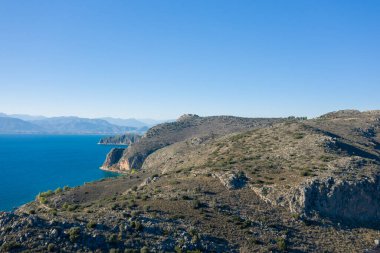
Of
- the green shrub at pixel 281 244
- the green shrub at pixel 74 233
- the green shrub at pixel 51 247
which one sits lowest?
the green shrub at pixel 281 244

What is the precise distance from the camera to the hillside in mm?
38469

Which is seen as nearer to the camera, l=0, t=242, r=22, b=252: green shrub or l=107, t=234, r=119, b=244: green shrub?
l=0, t=242, r=22, b=252: green shrub

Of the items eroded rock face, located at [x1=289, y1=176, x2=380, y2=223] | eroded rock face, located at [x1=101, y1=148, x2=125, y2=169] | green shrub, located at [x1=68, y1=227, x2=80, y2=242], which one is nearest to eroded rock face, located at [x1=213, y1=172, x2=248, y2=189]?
eroded rock face, located at [x1=289, y1=176, x2=380, y2=223]

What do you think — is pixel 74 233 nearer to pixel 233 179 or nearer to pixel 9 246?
pixel 9 246

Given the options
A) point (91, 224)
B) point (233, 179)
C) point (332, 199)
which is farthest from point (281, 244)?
point (91, 224)

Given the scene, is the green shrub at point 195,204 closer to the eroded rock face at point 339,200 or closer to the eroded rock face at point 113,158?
the eroded rock face at point 339,200

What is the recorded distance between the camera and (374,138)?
10931 centimetres

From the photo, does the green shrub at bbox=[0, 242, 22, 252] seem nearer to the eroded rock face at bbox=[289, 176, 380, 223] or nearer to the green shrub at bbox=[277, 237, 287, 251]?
the green shrub at bbox=[277, 237, 287, 251]

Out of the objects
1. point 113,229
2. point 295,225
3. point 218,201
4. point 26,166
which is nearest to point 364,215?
point 295,225

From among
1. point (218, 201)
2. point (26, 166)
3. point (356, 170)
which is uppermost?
point (356, 170)

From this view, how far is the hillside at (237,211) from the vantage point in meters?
38.5

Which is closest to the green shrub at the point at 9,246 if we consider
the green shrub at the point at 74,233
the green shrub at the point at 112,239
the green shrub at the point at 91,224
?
the green shrub at the point at 74,233

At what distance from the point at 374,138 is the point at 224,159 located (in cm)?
5519

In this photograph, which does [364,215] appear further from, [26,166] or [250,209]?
[26,166]
